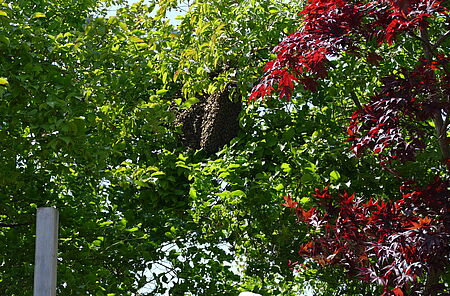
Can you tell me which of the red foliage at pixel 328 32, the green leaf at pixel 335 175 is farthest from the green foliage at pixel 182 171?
the red foliage at pixel 328 32

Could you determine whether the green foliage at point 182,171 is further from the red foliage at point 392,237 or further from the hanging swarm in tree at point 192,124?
the red foliage at point 392,237

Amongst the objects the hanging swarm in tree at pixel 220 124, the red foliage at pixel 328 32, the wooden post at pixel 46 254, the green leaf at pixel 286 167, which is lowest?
the wooden post at pixel 46 254

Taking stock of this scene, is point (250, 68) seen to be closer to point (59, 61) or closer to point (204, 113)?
point (204, 113)

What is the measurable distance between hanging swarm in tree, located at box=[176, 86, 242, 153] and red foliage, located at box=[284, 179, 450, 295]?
2.33 m

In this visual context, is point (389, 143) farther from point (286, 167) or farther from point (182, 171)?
point (182, 171)

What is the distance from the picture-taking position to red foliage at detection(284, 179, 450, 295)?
11.2ft

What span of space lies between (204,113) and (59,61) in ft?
7.35

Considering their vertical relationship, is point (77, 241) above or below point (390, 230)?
above

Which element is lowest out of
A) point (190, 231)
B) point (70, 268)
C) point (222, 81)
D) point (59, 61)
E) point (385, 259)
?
point (385, 259)

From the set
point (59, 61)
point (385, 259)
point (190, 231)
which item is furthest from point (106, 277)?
point (385, 259)

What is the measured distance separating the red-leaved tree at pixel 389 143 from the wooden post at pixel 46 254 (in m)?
1.52

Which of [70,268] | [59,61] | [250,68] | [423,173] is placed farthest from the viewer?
[250,68]

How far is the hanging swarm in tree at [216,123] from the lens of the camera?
638 centimetres

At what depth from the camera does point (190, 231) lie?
18.9 ft
